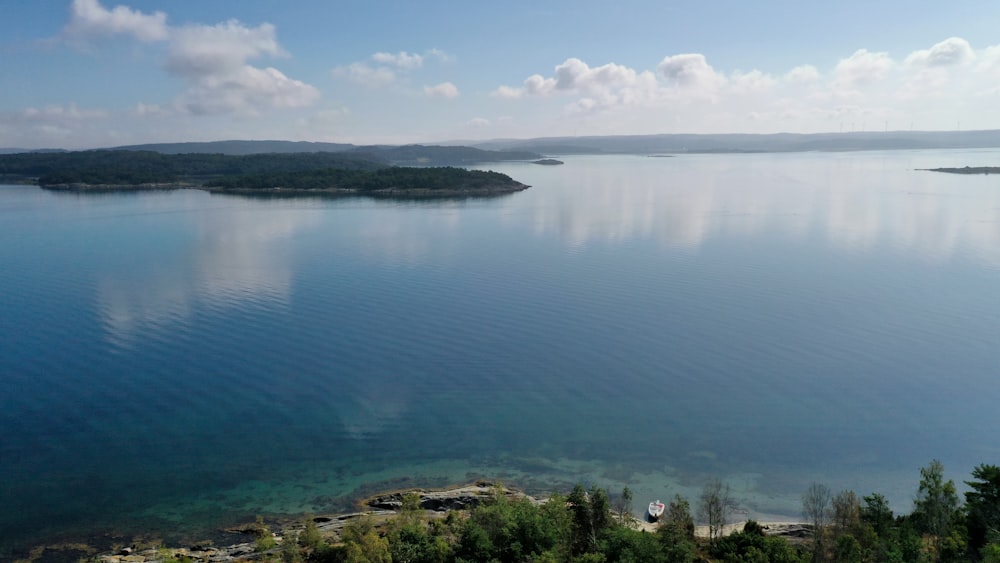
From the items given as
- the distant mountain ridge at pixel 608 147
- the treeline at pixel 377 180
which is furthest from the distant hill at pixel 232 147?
the treeline at pixel 377 180

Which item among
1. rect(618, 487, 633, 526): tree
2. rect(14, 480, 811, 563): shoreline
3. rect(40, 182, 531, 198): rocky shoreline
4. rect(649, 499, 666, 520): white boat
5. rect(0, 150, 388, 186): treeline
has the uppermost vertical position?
rect(0, 150, 388, 186): treeline

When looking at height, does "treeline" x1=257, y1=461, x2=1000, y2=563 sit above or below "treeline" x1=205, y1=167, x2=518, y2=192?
below

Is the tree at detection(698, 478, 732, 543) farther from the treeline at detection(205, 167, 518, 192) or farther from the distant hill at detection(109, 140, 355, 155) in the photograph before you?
the distant hill at detection(109, 140, 355, 155)

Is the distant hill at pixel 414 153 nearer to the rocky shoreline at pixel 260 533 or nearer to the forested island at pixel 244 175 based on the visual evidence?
the forested island at pixel 244 175

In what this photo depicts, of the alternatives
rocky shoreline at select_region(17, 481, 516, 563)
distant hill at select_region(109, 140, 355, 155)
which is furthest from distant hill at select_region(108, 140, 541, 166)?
rocky shoreline at select_region(17, 481, 516, 563)

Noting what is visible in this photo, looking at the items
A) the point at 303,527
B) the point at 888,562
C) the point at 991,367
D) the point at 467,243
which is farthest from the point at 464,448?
the point at 467,243
